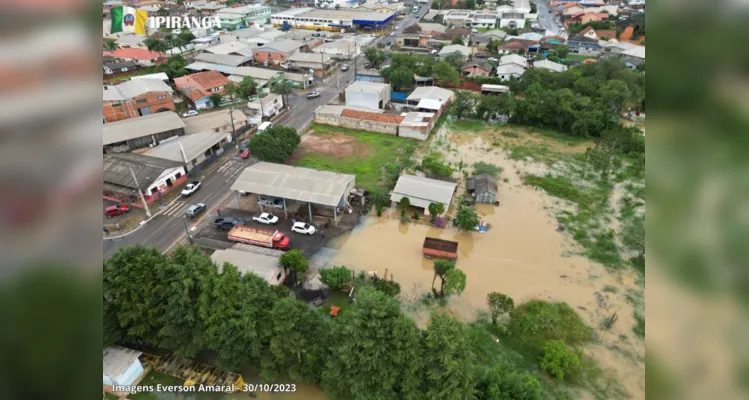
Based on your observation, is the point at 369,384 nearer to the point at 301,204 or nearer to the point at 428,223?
the point at 428,223

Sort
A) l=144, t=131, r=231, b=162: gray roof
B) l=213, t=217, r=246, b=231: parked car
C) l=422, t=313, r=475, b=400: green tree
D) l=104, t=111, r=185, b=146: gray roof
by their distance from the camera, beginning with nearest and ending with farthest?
l=422, t=313, r=475, b=400: green tree
l=213, t=217, r=246, b=231: parked car
l=144, t=131, r=231, b=162: gray roof
l=104, t=111, r=185, b=146: gray roof

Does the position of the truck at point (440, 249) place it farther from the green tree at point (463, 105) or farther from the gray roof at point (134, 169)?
the green tree at point (463, 105)

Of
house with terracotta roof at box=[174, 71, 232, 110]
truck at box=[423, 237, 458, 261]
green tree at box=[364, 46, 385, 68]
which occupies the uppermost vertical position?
green tree at box=[364, 46, 385, 68]

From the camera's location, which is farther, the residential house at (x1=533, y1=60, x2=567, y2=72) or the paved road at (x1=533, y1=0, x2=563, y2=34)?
the paved road at (x1=533, y1=0, x2=563, y2=34)

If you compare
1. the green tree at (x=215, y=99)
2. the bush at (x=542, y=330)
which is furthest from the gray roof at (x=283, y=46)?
the bush at (x=542, y=330)

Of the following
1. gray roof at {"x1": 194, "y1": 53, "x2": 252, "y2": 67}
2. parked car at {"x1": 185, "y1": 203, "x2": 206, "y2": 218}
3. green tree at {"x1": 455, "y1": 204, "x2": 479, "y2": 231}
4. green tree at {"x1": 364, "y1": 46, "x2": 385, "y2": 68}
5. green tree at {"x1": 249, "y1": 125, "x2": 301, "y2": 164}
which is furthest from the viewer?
green tree at {"x1": 364, "y1": 46, "x2": 385, "y2": 68}

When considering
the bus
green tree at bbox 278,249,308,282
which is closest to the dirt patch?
green tree at bbox 278,249,308,282

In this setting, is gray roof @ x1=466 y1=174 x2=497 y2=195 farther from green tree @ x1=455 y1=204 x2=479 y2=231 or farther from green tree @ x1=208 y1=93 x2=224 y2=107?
green tree @ x1=208 y1=93 x2=224 y2=107
